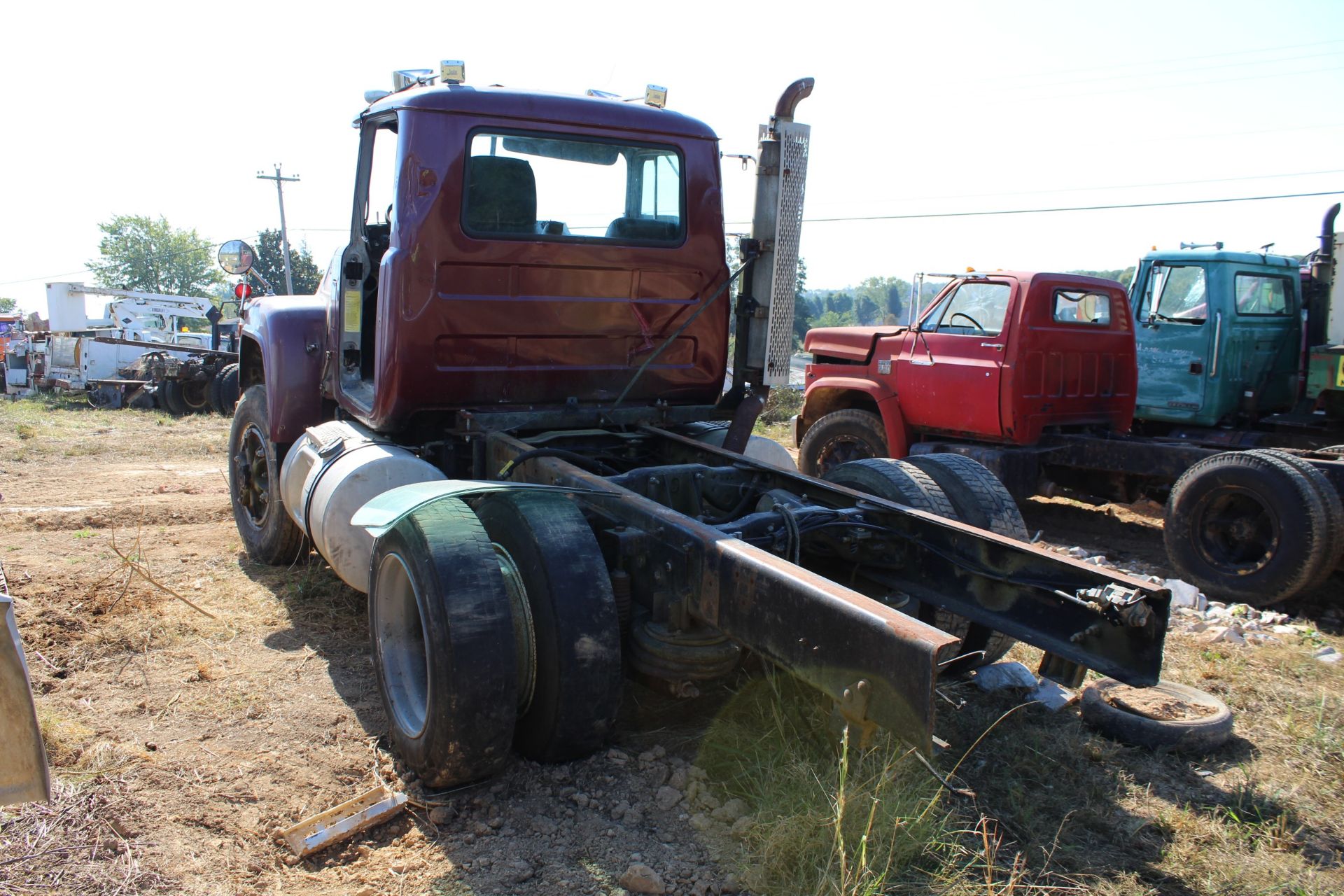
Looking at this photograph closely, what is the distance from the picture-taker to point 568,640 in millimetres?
3119

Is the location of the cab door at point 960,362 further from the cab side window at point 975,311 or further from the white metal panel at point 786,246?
the white metal panel at point 786,246

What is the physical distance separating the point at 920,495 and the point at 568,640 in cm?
177

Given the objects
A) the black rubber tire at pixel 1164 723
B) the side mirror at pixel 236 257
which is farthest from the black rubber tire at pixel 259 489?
the black rubber tire at pixel 1164 723

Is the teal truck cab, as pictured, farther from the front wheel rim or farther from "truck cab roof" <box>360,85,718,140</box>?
the front wheel rim

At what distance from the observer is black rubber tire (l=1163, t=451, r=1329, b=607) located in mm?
5746

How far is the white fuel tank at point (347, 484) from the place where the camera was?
4336 mm

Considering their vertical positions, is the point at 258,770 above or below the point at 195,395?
below

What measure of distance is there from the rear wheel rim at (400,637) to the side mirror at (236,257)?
5348 millimetres

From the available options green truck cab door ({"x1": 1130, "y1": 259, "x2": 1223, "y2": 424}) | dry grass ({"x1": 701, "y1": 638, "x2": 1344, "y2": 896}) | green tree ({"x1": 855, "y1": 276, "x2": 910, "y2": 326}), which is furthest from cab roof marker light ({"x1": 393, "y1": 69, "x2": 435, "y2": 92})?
green tree ({"x1": 855, "y1": 276, "x2": 910, "y2": 326})

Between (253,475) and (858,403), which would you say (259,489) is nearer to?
(253,475)

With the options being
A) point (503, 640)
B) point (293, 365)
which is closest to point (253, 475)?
point (293, 365)

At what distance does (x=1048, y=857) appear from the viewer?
2709 mm

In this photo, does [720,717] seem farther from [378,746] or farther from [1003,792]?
[378,746]

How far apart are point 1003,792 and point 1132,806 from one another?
0.42 m
